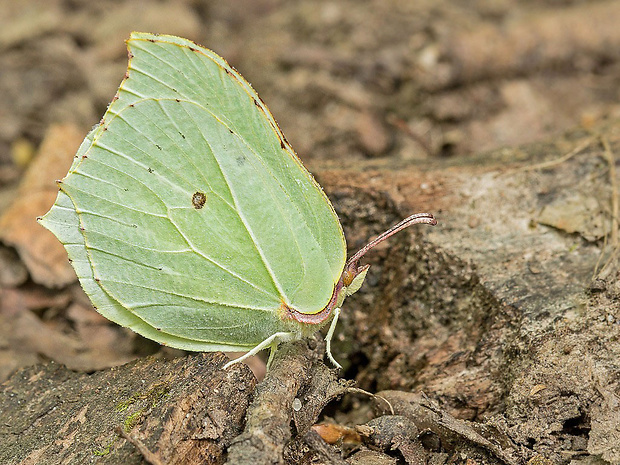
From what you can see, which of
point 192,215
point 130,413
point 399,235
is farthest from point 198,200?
point 399,235

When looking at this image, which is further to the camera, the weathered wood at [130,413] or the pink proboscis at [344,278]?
the pink proboscis at [344,278]

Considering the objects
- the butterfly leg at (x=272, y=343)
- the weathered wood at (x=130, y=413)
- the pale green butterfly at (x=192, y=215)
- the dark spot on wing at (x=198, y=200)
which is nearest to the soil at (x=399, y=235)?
the weathered wood at (x=130, y=413)

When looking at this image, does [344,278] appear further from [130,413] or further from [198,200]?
[130,413]

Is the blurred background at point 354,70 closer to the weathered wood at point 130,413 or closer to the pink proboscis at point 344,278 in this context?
the pink proboscis at point 344,278

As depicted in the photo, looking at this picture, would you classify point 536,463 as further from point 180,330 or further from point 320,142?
point 320,142

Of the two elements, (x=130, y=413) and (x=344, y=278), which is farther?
(x=344, y=278)

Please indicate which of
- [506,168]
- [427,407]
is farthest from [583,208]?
[427,407]
